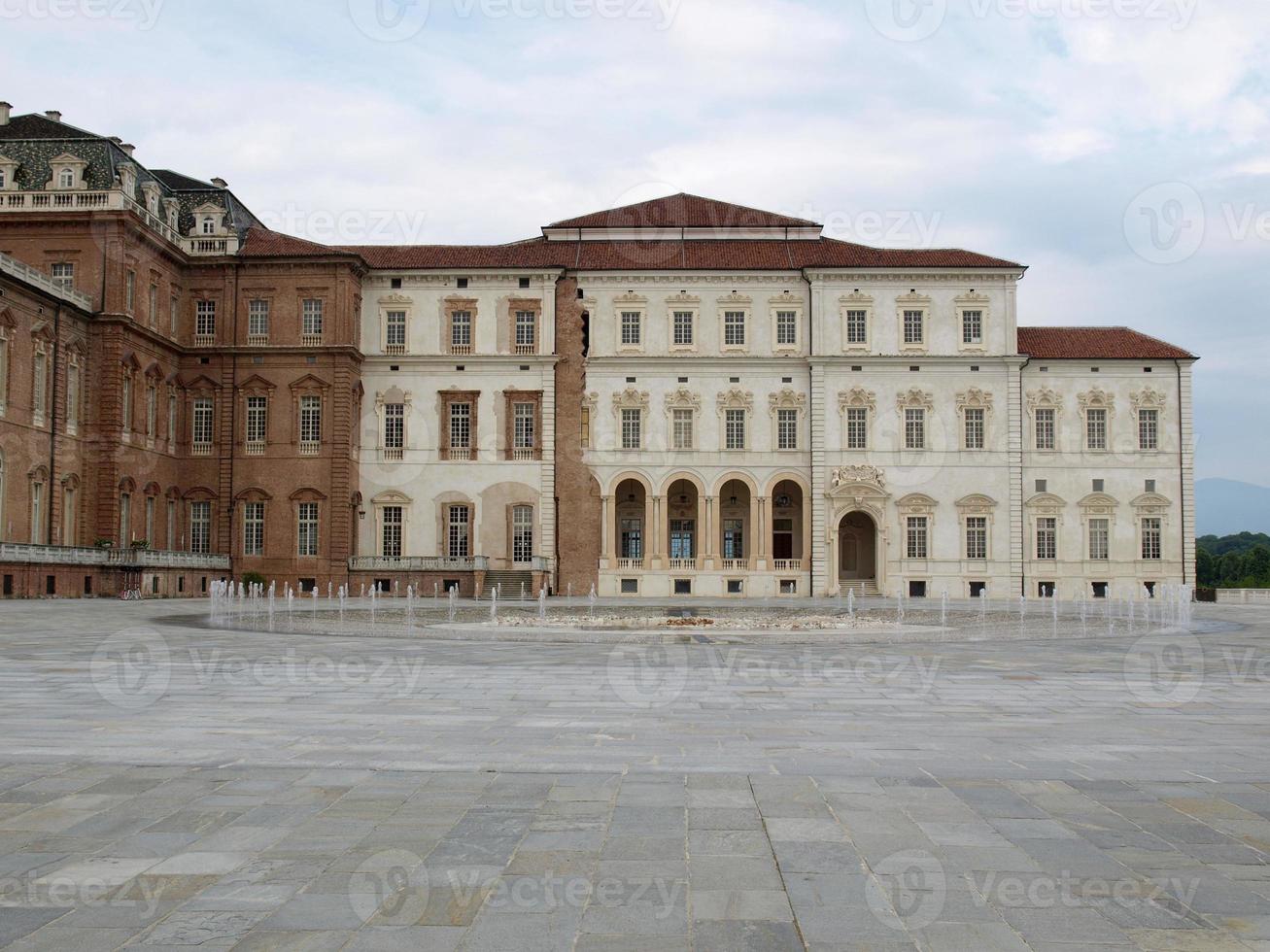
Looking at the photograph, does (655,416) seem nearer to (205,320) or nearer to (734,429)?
(734,429)

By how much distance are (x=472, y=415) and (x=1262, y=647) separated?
36160 millimetres

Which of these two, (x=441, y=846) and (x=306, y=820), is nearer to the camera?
(x=441, y=846)

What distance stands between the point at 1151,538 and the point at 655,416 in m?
22.0

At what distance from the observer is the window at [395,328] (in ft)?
174

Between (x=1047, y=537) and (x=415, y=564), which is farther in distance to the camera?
(x=1047, y=537)

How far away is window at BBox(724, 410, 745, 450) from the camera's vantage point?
174 ft

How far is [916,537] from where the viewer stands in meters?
52.2

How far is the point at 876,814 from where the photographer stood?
7188 mm

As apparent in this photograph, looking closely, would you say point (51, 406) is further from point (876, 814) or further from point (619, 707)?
point (876, 814)

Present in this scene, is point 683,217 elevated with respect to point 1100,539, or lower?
elevated

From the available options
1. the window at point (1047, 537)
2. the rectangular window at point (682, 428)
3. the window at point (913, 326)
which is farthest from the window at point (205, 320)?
the window at point (1047, 537)

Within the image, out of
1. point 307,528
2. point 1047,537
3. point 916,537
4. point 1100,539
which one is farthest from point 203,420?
point 1100,539

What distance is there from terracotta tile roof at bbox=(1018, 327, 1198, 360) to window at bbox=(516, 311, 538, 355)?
21144 millimetres

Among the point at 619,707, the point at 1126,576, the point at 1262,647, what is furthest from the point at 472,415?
the point at 619,707
